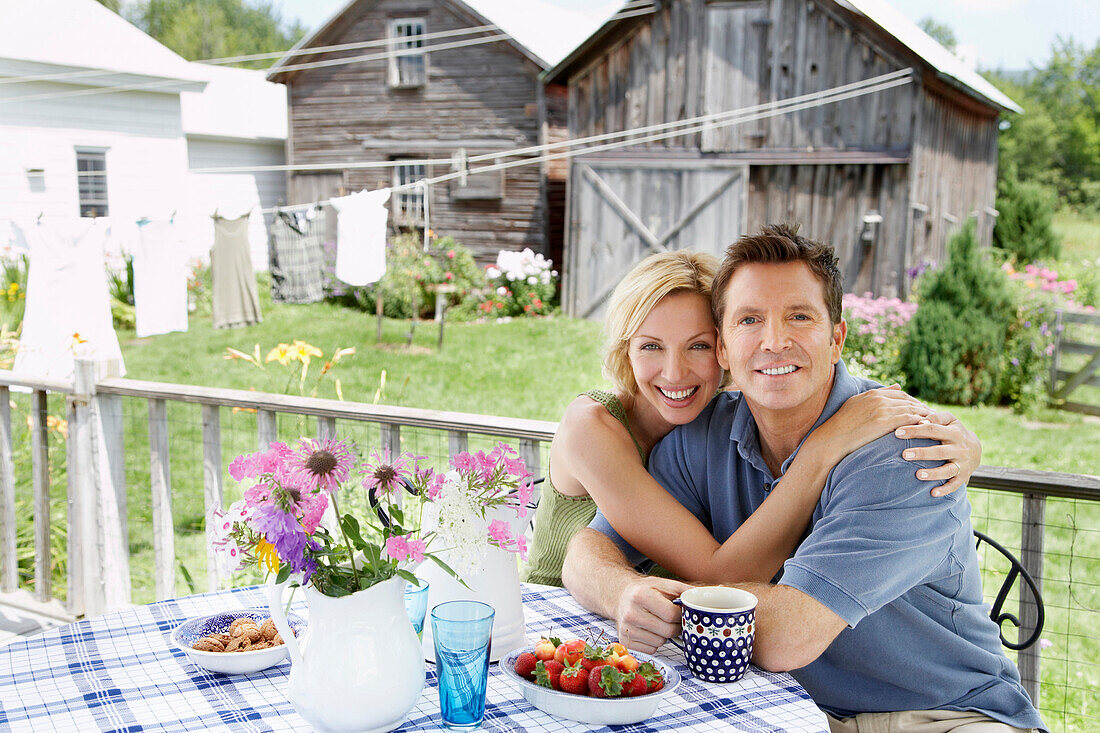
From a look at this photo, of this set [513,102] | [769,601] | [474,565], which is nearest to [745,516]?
[769,601]

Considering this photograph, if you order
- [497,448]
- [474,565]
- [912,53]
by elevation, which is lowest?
[474,565]

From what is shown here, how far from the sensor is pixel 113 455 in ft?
10.6

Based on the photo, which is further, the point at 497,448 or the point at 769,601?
the point at 769,601

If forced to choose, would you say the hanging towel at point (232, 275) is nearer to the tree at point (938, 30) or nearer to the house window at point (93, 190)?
the house window at point (93, 190)

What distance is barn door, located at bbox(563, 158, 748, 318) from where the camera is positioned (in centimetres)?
1102

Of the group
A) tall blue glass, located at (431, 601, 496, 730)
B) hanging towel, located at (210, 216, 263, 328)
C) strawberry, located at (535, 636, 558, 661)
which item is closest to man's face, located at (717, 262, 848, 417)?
strawberry, located at (535, 636, 558, 661)

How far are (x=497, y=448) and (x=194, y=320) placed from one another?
11362 millimetres

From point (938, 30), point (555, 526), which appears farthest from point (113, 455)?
point (938, 30)

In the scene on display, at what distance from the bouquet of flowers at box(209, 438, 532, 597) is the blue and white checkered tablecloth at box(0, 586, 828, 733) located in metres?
0.25

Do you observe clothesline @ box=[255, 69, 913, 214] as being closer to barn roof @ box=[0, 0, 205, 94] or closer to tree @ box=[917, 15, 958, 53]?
barn roof @ box=[0, 0, 205, 94]

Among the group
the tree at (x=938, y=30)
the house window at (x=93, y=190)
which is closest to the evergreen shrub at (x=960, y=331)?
the house window at (x=93, y=190)

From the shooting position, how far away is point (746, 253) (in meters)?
1.72

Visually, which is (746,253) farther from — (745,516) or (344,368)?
(344,368)

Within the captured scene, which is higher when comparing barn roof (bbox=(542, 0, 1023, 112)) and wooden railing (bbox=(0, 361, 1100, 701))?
barn roof (bbox=(542, 0, 1023, 112))
